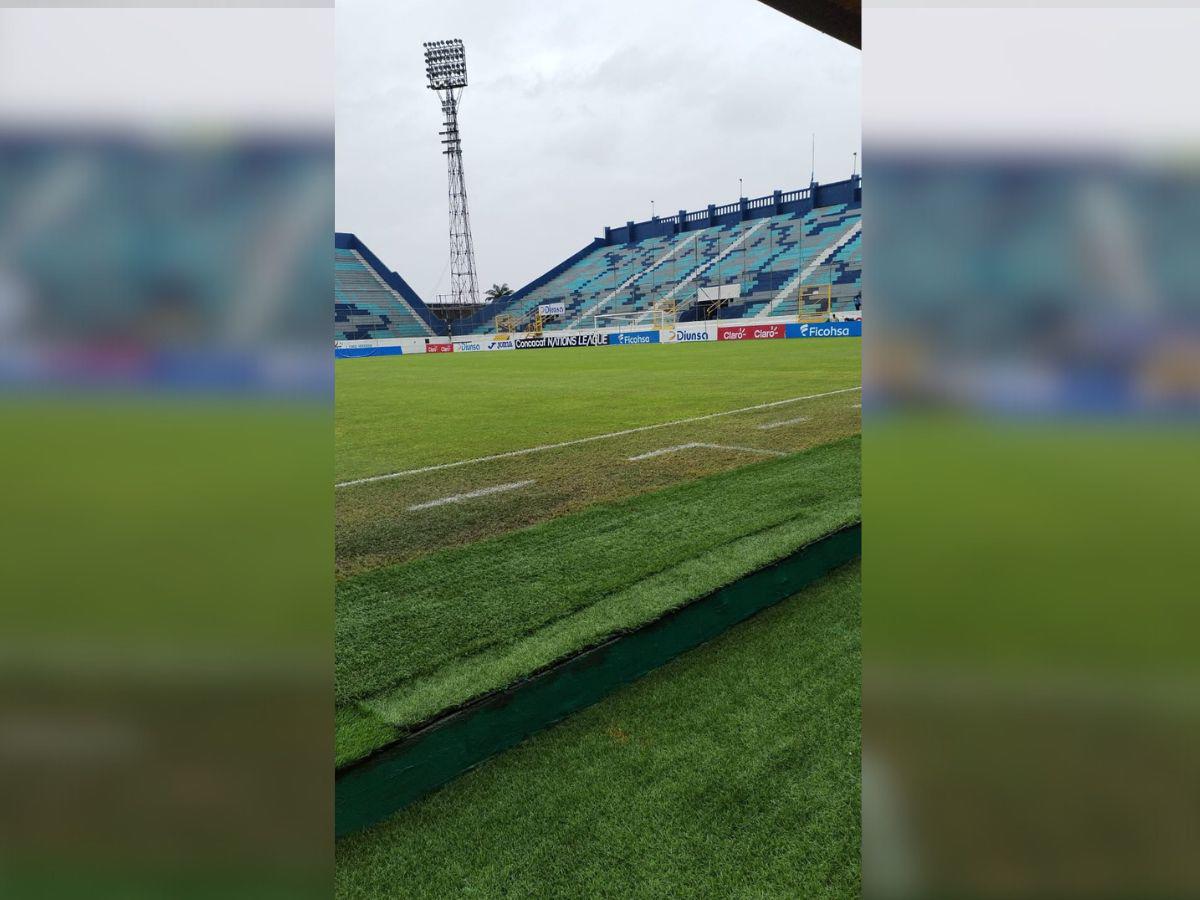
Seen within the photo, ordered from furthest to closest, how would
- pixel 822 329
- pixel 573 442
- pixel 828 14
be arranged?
pixel 822 329
pixel 573 442
pixel 828 14

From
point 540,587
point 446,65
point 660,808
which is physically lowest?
point 660,808

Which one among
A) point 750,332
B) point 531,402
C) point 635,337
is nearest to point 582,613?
point 531,402

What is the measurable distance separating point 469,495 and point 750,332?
2670 centimetres

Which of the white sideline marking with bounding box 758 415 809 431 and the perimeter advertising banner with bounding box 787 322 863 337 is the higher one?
the perimeter advertising banner with bounding box 787 322 863 337

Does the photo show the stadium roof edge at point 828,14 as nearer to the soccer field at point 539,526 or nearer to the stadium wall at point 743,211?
the soccer field at point 539,526

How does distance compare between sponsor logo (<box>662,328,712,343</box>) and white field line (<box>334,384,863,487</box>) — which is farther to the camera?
sponsor logo (<box>662,328,712,343</box>)

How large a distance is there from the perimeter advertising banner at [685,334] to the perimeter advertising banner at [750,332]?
0.66 meters

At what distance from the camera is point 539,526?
369 centimetres

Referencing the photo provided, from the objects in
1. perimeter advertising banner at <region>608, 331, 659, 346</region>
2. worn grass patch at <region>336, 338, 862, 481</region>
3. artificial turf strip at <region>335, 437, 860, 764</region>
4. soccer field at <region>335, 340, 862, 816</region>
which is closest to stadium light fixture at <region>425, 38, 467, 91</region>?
perimeter advertising banner at <region>608, 331, 659, 346</region>

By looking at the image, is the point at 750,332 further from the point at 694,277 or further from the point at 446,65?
the point at 446,65

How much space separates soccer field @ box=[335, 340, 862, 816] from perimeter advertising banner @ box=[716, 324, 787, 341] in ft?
69.1

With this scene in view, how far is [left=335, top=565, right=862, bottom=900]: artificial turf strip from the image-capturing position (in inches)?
57.1

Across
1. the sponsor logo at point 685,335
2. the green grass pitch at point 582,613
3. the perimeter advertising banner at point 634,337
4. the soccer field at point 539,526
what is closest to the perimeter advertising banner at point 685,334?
the sponsor logo at point 685,335

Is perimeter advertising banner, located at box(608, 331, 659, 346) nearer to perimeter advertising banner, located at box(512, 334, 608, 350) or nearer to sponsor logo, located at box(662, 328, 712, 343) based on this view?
perimeter advertising banner, located at box(512, 334, 608, 350)
